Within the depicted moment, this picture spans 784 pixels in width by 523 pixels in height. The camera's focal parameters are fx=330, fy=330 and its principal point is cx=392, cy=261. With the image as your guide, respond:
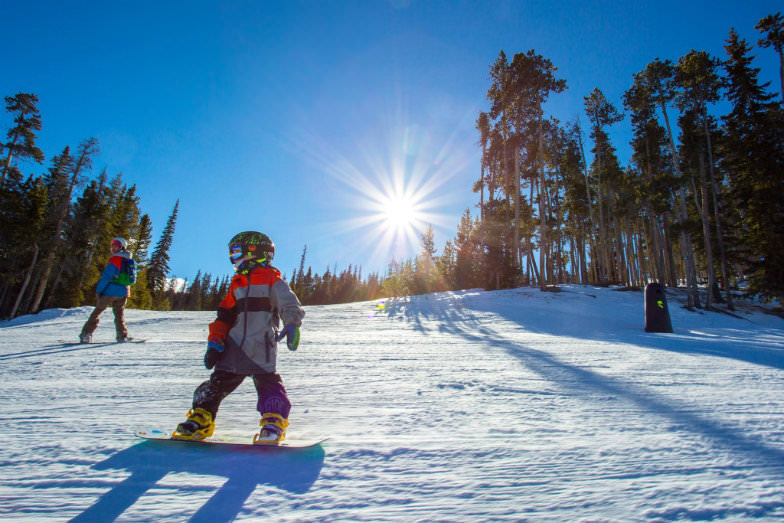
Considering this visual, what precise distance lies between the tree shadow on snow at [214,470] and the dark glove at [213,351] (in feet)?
1.73

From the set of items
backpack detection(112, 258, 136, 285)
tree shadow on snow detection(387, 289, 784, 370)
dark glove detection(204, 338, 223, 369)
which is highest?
backpack detection(112, 258, 136, 285)

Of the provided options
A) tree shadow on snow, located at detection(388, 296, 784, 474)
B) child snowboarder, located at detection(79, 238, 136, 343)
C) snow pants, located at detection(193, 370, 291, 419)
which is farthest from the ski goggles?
child snowboarder, located at detection(79, 238, 136, 343)

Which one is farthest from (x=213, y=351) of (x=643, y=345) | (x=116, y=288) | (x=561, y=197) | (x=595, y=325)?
(x=561, y=197)

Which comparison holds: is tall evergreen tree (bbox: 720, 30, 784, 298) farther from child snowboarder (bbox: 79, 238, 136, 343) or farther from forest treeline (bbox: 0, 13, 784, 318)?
child snowboarder (bbox: 79, 238, 136, 343)

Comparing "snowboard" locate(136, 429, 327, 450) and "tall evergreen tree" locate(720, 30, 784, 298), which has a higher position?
"tall evergreen tree" locate(720, 30, 784, 298)

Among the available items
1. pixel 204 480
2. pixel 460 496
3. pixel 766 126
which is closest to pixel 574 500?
→ pixel 460 496

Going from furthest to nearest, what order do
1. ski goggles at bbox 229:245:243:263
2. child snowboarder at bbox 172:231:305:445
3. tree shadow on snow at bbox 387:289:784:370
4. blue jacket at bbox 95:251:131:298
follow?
blue jacket at bbox 95:251:131:298 < tree shadow on snow at bbox 387:289:784:370 < ski goggles at bbox 229:245:243:263 < child snowboarder at bbox 172:231:305:445

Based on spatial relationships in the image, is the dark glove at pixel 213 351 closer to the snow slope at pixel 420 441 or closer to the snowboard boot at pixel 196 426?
the snowboard boot at pixel 196 426

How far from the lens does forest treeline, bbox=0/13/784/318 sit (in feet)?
54.7

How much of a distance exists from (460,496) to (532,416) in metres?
1.29

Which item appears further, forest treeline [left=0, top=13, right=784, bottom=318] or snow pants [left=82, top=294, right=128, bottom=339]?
forest treeline [left=0, top=13, right=784, bottom=318]

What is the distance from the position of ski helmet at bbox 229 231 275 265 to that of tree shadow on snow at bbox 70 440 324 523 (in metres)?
1.37

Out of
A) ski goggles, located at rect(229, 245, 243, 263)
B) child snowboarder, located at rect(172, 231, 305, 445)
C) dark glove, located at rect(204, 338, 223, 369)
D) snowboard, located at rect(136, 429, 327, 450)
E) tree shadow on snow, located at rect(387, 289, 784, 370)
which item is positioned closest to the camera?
snowboard, located at rect(136, 429, 327, 450)

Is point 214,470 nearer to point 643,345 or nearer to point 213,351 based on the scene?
point 213,351
